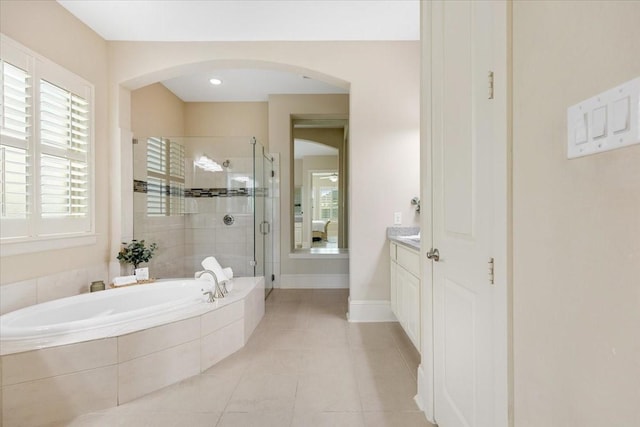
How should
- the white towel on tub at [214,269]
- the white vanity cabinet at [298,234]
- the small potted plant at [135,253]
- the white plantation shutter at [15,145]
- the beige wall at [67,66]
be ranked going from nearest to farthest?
the white plantation shutter at [15,145]
the beige wall at [67,66]
the white towel on tub at [214,269]
the small potted plant at [135,253]
the white vanity cabinet at [298,234]

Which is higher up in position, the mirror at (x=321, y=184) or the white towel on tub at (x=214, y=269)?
the mirror at (x=321, y=184)

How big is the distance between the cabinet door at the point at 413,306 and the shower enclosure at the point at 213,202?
197 centimetres

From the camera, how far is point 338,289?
4387mm

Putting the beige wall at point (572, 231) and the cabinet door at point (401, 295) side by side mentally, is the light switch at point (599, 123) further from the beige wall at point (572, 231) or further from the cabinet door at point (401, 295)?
the cabinet door at point (401, 295)

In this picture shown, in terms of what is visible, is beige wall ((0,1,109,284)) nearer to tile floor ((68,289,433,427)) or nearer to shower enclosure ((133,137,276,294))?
shower enclosure ((133,137,276,294))

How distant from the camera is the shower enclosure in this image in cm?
378

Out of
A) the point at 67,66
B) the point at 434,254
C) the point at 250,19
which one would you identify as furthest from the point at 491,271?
the point at 67,66

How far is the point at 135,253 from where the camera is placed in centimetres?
304

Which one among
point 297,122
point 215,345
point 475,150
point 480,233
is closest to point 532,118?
point 475,150

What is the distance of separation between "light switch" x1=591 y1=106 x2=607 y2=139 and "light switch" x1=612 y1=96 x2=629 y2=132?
0.06 feet

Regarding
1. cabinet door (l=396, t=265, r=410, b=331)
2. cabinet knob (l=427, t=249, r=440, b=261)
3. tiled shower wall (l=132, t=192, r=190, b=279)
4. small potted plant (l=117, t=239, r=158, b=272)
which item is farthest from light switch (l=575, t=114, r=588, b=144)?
tiled shower wall (l=132, t=192, r=190, b=279)

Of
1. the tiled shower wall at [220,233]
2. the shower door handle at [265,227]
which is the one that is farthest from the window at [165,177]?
the shower door handle at [265,227]

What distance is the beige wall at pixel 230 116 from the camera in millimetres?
4703

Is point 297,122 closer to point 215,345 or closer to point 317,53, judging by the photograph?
point 317,53
